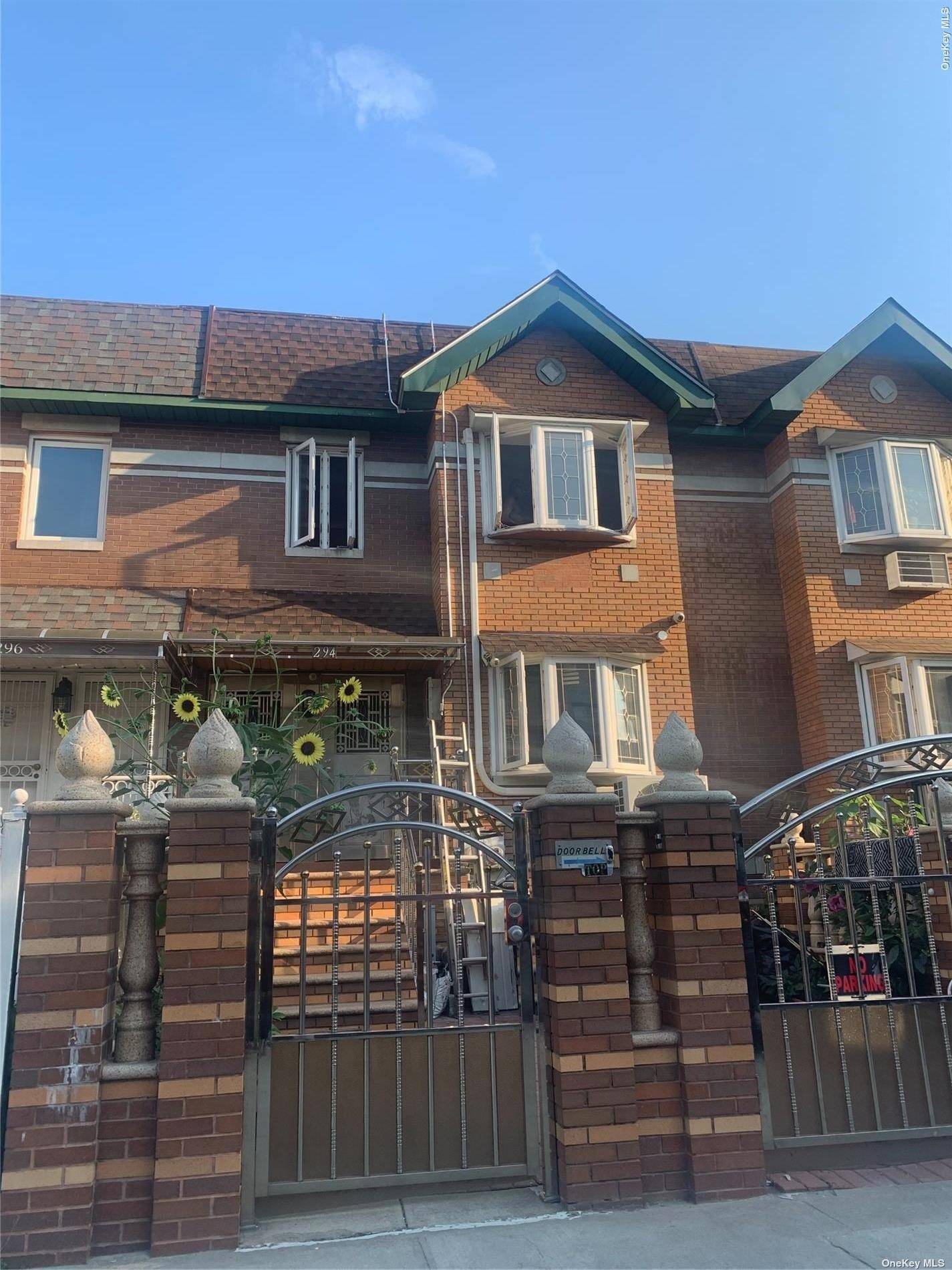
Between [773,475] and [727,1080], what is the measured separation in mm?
10291

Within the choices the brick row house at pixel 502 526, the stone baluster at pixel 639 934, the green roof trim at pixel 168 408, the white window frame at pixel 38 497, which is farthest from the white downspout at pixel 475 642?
the stone baluster at pixel 639 934

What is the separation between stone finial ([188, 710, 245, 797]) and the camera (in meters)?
4.53

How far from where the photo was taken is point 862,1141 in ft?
15.8

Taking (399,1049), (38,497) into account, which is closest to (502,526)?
(38,497)

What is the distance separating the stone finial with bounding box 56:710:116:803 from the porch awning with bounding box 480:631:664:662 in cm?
706

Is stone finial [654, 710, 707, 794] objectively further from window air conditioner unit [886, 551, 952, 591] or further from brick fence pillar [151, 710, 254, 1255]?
window air conditioner unit [886, 551, 952, 591]

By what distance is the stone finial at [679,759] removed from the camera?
4.97m

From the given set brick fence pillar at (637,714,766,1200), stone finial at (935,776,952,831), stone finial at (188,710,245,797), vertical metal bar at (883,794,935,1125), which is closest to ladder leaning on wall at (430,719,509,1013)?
brick fence pillar at (637,714,766,1200)

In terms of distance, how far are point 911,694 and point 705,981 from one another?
8455 mm

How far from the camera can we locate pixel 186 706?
27.6 feet

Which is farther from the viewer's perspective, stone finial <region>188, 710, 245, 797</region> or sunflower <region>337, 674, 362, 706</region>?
sunflower <region>337, 674, 362, 706</region>

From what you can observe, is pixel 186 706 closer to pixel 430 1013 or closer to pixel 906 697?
pixel 430 1013

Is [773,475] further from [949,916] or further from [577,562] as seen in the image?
[949,916]

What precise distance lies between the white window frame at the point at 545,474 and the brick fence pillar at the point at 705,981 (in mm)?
7086
